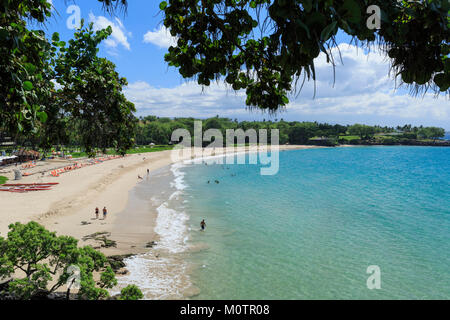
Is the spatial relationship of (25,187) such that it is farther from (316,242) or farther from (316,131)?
Answer: (316,131)

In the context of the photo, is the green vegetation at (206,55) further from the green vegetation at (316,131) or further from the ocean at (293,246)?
the green vegetation at (316,131)

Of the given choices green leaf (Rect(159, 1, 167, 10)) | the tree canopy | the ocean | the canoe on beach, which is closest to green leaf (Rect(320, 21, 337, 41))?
the tree canopy

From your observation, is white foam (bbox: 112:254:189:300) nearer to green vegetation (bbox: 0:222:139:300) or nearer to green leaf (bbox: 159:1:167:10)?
green vegetation (bbox: 0:222:139:300)

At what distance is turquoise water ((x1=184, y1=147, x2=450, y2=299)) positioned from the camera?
1616cm

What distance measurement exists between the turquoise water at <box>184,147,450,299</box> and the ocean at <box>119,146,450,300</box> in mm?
80

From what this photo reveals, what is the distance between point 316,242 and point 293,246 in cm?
253

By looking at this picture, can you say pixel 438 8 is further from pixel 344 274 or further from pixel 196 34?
pixel 344 274

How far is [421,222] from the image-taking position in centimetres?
3122

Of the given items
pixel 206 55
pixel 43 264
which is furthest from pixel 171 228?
pixel 206 55

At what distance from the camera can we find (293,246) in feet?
72.4

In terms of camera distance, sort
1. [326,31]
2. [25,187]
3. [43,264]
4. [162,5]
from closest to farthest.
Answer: [326,31] < [162,5] < [43,264] < [25,187]

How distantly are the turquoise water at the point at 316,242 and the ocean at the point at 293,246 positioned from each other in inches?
3.2

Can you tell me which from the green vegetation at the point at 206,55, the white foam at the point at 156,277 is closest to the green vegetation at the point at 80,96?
the green vegetation at the point at 206,55
